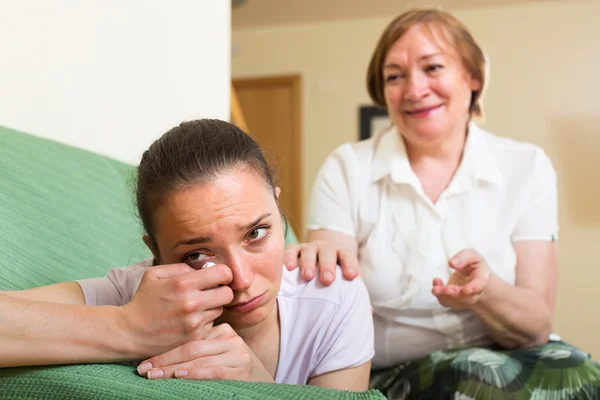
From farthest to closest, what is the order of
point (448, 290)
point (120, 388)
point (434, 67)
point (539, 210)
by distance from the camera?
point (434, 67) < point (539, 210) < point (448, 290) < point (120, 388)

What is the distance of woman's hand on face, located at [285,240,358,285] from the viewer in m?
1.13

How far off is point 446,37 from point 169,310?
46.2 inches

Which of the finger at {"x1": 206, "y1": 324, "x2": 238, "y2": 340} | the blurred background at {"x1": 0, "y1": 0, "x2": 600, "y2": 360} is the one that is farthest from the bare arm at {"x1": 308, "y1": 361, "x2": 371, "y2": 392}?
the blurred background at {"x1": 0, "y1": 0, "x2": 600, "y2": 360}

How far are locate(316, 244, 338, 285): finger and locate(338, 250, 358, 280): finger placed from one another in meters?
0.01

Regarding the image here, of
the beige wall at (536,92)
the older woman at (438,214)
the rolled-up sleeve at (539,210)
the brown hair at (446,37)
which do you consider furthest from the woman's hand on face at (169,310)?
the beige wall at (536,92)

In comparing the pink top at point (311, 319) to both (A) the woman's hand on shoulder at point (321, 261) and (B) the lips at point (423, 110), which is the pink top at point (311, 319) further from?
(B) the lips at point (423, 110)

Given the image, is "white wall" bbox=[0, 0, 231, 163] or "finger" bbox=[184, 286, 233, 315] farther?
"white wall" bbox=[0, 0, 231, 163]

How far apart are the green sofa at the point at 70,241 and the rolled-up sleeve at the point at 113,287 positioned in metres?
0.08

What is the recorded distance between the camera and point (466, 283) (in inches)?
51.9

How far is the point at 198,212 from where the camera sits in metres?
0.90

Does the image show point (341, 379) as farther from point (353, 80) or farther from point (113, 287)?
point (353, 80)

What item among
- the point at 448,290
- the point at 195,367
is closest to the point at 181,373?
the point at 195,367

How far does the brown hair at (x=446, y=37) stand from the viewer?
1.68 m

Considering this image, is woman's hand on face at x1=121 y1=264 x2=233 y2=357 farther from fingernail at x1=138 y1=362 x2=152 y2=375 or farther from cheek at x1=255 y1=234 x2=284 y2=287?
cheek at x1=255 y1=234 x2=284 y2=287
